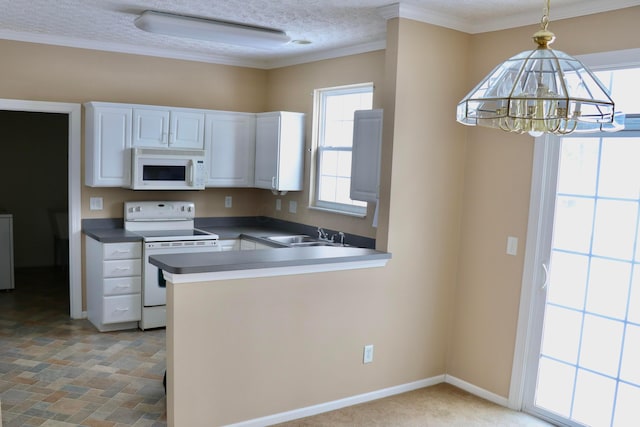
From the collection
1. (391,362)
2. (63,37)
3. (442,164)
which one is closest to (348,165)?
(442,164)

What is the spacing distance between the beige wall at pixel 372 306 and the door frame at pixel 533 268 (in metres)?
0.59

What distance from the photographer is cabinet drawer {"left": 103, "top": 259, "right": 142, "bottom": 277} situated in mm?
5035

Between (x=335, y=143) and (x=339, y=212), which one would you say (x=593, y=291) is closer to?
(x=339, y=212)

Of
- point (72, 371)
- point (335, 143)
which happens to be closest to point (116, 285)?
point (72, 371)

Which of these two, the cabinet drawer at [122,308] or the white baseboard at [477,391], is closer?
the white baseboard at [477,391]

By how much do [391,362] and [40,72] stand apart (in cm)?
386

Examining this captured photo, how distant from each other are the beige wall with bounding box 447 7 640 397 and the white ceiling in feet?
0.58

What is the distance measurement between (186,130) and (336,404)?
9.75ft

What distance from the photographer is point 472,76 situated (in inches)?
162

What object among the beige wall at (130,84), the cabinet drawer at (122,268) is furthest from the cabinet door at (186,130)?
the cabinet drawer at (122,268)

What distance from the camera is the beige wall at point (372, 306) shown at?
3.27 meters

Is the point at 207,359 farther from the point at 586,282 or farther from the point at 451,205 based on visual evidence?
the point at 586,282

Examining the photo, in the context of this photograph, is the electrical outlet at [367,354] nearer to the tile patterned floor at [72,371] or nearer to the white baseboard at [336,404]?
the white baseboard at [336,404]

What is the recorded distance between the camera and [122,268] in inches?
201
